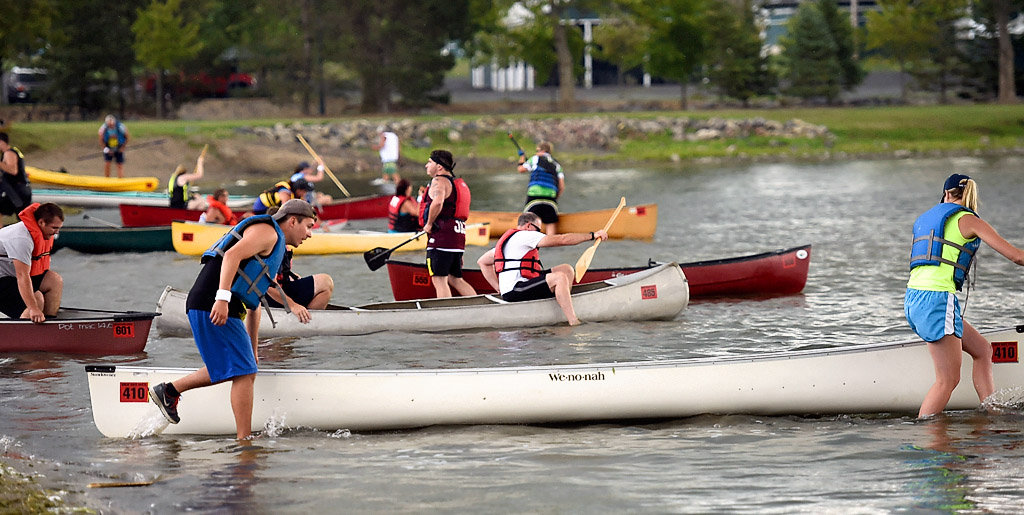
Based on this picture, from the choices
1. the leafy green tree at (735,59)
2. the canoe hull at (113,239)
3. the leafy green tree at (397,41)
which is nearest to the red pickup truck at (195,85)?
the leafy green tree at (397,41)

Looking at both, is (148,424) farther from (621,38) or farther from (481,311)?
(621,38)

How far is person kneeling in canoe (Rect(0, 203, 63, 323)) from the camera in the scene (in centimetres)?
1035

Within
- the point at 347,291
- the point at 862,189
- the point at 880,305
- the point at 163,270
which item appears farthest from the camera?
the point at 862,189

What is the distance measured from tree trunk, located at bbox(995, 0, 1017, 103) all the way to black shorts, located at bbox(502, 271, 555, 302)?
43220 millimetres

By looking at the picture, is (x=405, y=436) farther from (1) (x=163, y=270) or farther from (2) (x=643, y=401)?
(1) (x=163, y=270)

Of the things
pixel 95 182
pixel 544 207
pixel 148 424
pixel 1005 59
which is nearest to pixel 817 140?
pixel 1005 59

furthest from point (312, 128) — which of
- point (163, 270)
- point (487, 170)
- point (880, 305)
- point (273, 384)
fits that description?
point (273, 384)

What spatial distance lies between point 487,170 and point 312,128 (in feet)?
21.4

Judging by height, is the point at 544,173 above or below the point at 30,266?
above

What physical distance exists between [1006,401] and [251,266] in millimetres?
5333

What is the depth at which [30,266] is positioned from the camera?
10.5 meters

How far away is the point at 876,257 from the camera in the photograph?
1808 cm

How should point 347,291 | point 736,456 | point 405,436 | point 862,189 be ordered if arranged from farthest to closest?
point 862,189 < point 347,291 < point 405,436 < point 736,456

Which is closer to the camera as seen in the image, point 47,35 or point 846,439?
point 846,439
